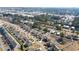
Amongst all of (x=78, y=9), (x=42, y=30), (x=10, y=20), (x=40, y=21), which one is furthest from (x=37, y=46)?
(x=78, y=9)

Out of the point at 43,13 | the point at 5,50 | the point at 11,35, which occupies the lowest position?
the point at 5,50

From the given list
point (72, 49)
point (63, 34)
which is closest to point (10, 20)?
point (63, 34)

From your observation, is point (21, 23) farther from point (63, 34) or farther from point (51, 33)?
point (63, 34)

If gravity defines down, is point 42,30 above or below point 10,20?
below

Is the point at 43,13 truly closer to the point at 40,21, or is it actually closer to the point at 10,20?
the point at 40,21

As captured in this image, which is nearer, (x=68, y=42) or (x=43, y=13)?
(x=68, y=42)

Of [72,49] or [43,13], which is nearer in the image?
[72,49]
